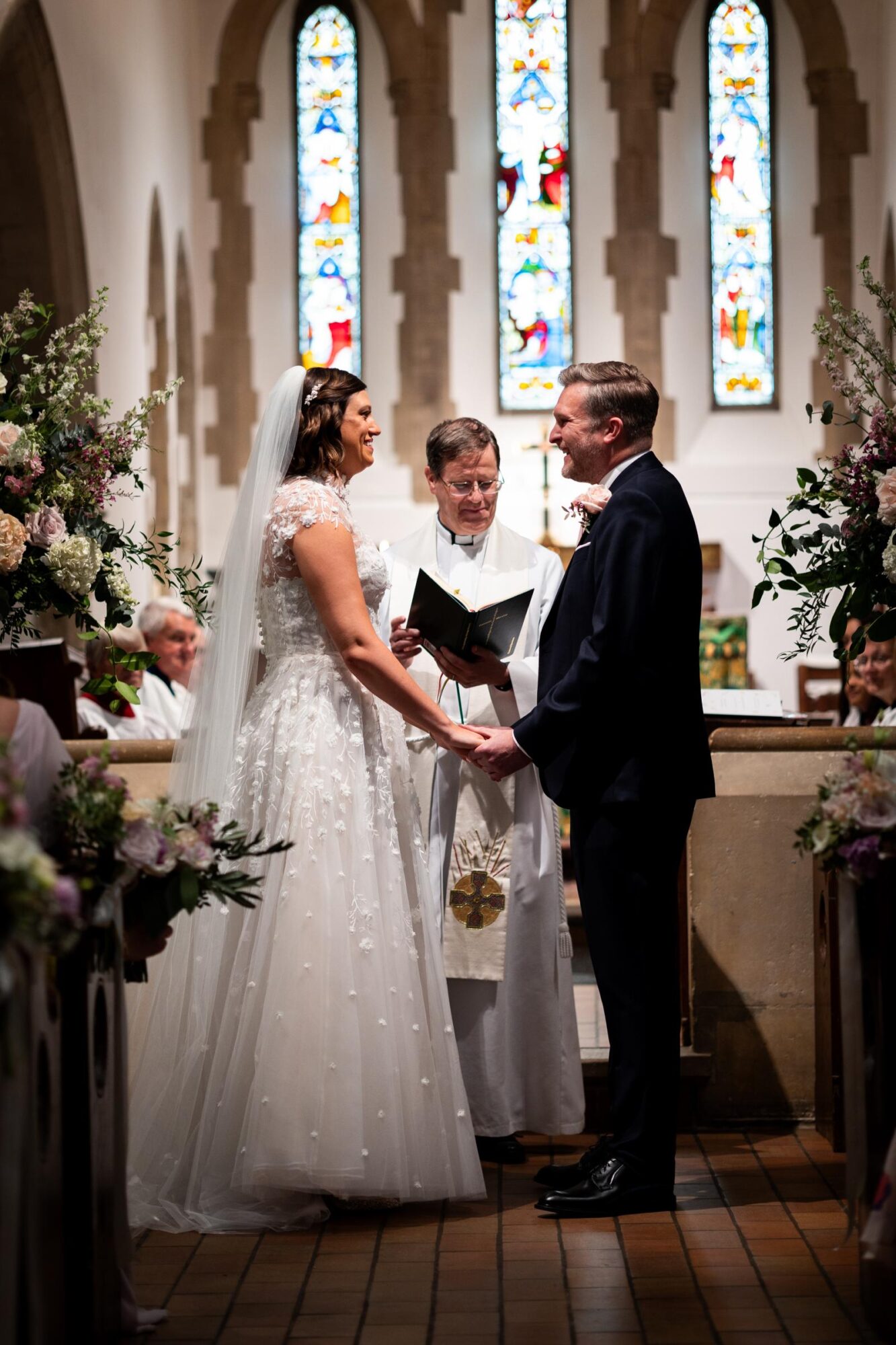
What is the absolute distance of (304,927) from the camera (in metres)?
3.50

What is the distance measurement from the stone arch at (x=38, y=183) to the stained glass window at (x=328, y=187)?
4.98 m

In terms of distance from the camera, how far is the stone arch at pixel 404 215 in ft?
44.4

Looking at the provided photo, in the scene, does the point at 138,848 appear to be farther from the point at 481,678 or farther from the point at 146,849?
the point at 481,678

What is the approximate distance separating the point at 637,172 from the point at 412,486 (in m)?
3.22

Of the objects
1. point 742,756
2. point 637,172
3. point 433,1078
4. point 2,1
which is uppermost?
point 637,172

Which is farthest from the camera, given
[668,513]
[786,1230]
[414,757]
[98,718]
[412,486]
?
[412,486]

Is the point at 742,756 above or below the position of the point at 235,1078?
above

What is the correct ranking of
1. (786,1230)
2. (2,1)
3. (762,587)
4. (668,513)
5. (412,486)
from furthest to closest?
(412,486) → (2,1) → (762,587) → (668,513) → (786,1230)

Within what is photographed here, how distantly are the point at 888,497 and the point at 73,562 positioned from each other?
1.86 m

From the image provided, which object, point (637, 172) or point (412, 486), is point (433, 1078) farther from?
point (637, 172)

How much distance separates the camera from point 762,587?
4.10 metres

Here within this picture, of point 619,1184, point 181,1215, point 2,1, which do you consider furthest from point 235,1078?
point 2,1

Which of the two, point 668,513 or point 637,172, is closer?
point 668,513

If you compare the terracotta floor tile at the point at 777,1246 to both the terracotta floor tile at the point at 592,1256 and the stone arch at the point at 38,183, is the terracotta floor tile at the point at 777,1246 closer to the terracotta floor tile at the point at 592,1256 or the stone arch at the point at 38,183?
the terracotta floor tile at the point at 592,1256
